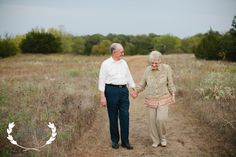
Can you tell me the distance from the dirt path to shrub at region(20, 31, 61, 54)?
43.9m

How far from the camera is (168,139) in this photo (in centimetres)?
777

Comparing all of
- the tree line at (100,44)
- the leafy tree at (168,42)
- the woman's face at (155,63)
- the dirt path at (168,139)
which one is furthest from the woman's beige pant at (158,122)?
the leafy tree at (168,42)

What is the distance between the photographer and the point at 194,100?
36.5ft

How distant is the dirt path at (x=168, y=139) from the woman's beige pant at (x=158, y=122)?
22cm

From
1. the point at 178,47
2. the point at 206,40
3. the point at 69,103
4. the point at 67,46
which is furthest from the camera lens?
the point at 178,47

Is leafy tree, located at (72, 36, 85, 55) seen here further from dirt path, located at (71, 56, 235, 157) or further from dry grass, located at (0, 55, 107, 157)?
dirt path, located at (71, 56, 235, 157)

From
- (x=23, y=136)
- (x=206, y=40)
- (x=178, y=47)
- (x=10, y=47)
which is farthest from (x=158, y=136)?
(x=178, y=47)

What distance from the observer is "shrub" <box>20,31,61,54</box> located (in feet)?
170

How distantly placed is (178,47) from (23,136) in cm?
8912

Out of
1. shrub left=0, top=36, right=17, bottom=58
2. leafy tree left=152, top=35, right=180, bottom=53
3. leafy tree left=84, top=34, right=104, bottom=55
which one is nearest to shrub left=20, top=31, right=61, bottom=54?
shrub left=0, top=36, right=17, bottom=58

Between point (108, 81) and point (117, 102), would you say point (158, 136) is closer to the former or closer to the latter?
point (117, 102)

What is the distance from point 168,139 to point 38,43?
1836 inches

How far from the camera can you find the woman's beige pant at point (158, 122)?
22.7ft

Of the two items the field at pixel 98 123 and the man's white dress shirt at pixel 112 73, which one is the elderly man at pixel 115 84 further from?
the field at pixel 98 123
